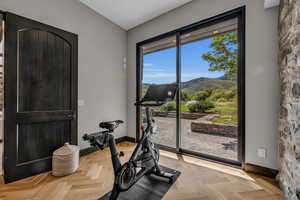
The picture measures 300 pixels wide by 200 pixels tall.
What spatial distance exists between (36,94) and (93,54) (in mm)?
1289

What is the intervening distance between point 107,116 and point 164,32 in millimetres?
2181

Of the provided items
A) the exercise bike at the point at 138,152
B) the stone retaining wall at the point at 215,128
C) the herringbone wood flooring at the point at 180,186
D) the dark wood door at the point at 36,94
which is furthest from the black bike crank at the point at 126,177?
the stone retaining wall at the point at 215,128

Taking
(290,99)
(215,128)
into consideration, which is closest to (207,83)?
(215,128)

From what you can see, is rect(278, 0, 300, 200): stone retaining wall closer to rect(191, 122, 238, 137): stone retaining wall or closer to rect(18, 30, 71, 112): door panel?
rect(191, 122, 238, 137): stone retaining wall

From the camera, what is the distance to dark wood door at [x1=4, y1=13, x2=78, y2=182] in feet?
6.23

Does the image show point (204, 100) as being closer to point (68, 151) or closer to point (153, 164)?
point (153, 164)

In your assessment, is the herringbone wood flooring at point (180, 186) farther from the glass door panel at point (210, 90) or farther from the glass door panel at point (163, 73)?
the glass door panel at point (163, 73)

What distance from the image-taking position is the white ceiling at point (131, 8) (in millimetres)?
2685

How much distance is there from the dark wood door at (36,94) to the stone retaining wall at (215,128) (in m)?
2.25

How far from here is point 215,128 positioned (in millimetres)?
2637

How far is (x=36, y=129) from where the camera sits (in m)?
2.14

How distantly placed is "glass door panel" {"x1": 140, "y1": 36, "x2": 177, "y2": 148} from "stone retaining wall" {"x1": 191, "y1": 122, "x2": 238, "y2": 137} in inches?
16.8

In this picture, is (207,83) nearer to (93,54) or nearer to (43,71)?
(93,54)

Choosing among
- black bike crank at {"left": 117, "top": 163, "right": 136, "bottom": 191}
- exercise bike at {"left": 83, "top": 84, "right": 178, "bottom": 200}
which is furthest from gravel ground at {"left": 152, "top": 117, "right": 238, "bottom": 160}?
black bike crank at {"left": 117, "top": 163, "right": 136, "bottom": 191}
